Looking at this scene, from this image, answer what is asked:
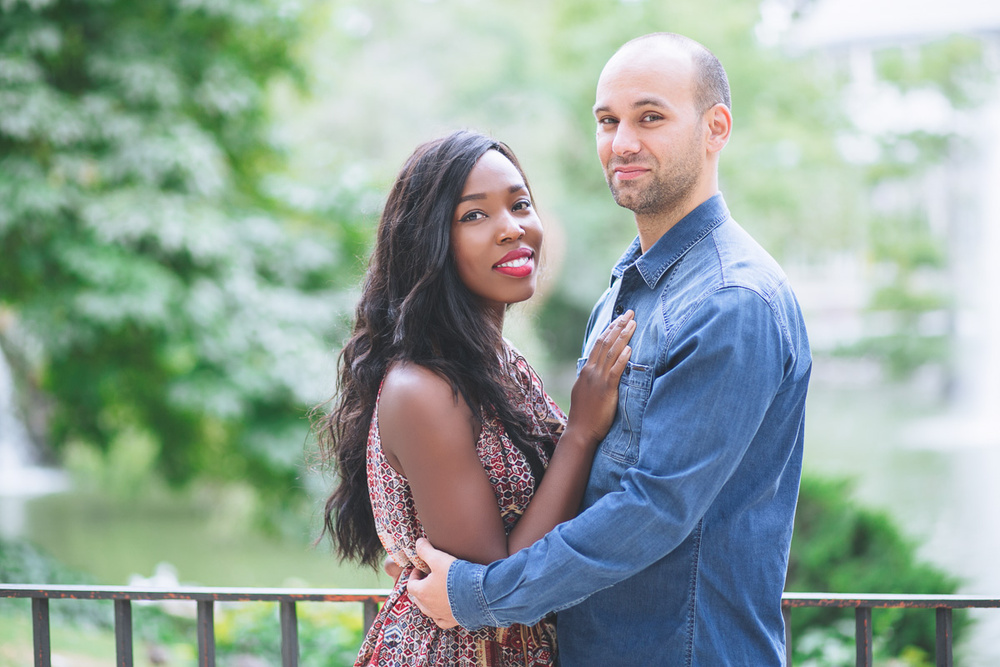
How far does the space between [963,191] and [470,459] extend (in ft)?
74.0

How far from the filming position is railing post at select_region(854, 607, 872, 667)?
2.09m

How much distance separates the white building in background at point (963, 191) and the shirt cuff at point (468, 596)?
1539cm

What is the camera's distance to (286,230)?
8117 mm

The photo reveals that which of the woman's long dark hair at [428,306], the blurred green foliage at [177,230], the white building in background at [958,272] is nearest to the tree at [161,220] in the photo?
the blurred green foliage at [177,230]

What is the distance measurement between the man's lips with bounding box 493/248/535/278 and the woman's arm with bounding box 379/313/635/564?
27 cm

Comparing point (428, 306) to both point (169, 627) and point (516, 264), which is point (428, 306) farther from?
point (169, 627)

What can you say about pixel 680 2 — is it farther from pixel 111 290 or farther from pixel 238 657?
pixel 238 657

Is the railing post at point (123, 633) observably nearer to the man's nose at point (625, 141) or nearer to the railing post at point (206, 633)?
the railing post at point (206, 633)

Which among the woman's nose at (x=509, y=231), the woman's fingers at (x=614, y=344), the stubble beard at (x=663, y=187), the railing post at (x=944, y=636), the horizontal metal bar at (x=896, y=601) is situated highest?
the stubble beard at (x=663, y=187)

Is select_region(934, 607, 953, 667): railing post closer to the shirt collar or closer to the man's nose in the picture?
the shirt collar

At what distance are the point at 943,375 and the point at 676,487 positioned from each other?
21.8m

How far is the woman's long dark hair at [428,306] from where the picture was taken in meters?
1.97

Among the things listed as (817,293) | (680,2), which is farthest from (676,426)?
(817,293)

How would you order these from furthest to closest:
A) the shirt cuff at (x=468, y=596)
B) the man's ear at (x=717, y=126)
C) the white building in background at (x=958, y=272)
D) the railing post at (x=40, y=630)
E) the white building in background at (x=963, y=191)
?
the white building in background at (x=963, y=191), the white building in background at (x=958, y=272), the railing post at (x=40, y=630), the man's ear at (x=717, y=126), the shirt cuff at (x=468, y=596)
